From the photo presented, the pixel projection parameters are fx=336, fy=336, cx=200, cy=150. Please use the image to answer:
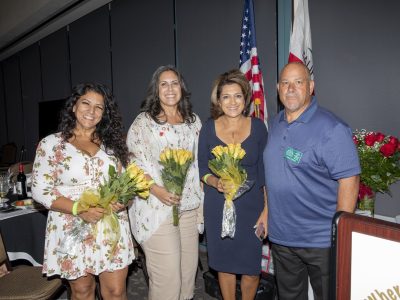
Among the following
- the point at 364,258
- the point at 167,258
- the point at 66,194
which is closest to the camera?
the point at 364,258

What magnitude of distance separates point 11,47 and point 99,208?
898 centimetres

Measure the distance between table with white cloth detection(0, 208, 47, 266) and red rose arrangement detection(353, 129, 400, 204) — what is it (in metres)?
2.55

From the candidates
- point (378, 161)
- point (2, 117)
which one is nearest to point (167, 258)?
point (378, 161)

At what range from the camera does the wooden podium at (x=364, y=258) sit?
859 millimetres

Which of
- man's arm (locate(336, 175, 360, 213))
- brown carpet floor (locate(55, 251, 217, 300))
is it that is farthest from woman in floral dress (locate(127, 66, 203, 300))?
man's arm (locate(336, 175, 360, 213))

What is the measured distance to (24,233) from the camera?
9.05ft

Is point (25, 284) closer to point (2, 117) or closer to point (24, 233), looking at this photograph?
point (24, 233)

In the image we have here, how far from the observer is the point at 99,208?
6.11 feet

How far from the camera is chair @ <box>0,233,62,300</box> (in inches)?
91.4

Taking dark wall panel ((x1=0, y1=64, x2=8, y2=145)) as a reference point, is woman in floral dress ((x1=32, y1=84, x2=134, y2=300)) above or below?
below

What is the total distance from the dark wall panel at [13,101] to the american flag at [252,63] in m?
8.16

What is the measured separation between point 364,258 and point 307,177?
961 millimetres

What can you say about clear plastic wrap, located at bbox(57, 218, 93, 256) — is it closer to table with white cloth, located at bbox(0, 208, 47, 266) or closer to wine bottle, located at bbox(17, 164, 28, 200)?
table with white cloth, located at bbox(0, 208, 47, 266)

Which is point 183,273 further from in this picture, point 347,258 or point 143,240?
point 347,258
